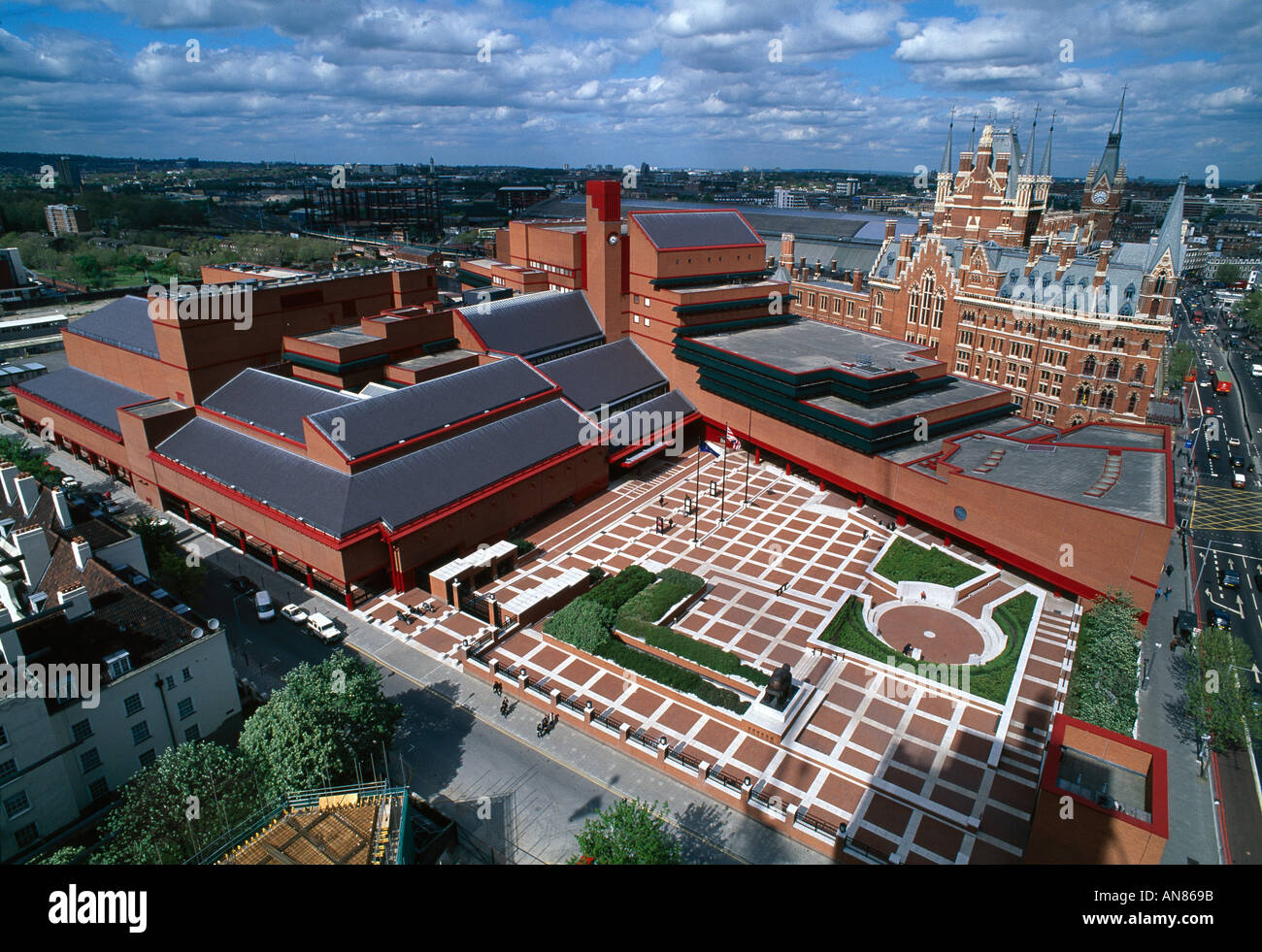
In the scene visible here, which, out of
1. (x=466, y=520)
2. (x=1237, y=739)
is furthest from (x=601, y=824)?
(x=1237, y=739)

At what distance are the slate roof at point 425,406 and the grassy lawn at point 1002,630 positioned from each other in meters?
33.2

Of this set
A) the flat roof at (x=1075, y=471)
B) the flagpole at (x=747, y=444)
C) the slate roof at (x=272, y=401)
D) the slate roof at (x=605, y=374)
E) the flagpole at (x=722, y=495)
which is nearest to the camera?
the flat roof at (x=1075, y=471)

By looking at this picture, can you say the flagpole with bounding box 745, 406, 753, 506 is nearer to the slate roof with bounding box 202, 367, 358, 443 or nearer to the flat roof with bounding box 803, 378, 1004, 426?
the flat roof with bounding box 803, 378, 1004, 426

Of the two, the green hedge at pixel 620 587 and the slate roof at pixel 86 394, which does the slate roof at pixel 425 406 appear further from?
the slate roof at pixel 86 394

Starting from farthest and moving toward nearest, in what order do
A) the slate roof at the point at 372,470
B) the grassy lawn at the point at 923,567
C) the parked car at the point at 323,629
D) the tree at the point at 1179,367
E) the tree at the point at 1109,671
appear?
the tree at the point at 1179,367, the grassy lawn at the point at 923,567, the slate roof at the point at 372,470, the parked car at the point at 323,629, the tree at the point at 1109,671

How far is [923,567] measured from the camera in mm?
54906

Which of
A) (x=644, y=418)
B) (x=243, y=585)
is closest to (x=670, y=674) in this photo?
(x=243, y=585)

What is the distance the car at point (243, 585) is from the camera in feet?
171

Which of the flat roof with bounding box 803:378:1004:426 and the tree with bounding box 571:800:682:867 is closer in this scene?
the tree with bounding box 571:800:682:867

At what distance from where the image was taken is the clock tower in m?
114

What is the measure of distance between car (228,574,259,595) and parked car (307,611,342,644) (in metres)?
7.21

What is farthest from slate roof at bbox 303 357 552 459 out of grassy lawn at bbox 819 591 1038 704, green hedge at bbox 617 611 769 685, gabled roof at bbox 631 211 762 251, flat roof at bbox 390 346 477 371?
grassy lawn at bbox 819 591 1038 704

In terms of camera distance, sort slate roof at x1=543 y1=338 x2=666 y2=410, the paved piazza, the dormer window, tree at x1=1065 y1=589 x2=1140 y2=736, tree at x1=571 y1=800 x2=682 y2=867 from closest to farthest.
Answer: tree at x1=571 y1=800 x2=682 y2=867 < the dormer window < the paved piazza < tree at x1=1065 y1=589 x2=1140 y2=736 < slate roof at x1=543 y1=338 x2=666 y2=410

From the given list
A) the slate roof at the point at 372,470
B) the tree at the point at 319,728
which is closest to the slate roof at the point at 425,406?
the slate roof at the point at 372,470
